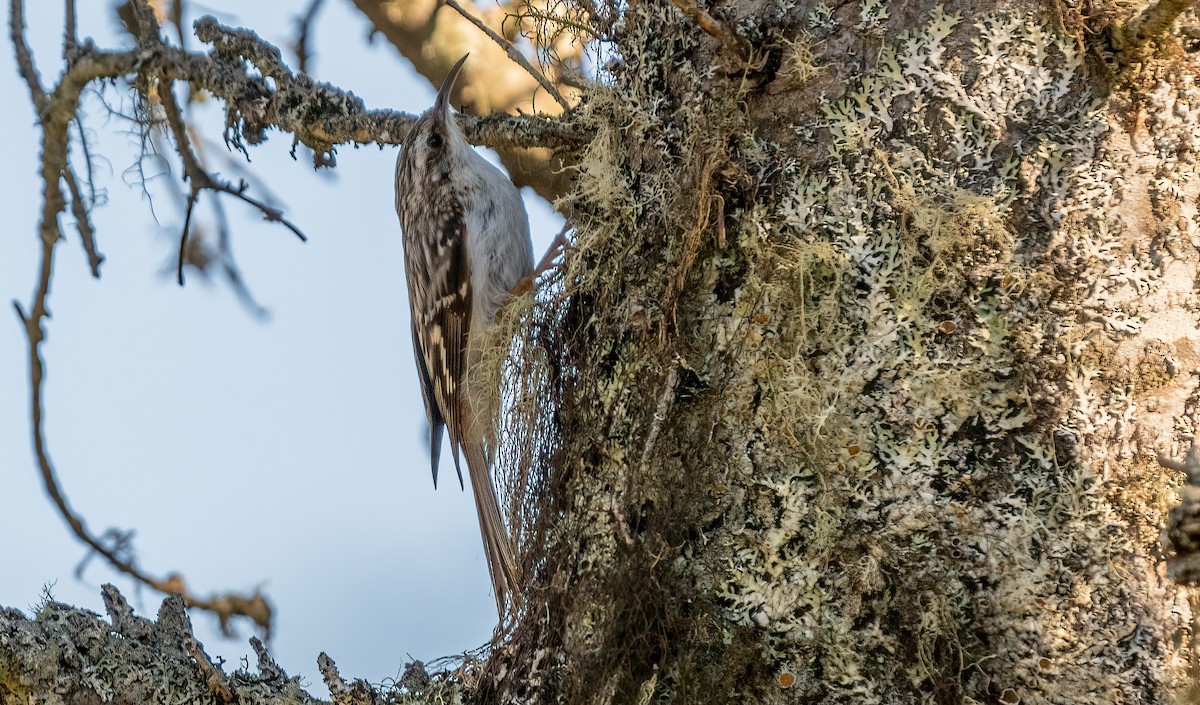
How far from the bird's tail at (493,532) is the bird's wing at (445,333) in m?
0.09

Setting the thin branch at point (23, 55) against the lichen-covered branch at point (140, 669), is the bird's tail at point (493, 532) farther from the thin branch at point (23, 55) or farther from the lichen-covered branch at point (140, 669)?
the thin branch at point (23, 55)

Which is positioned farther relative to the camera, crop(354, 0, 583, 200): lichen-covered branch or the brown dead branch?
crop(354, 0, 583, 200): lichen-covered branch

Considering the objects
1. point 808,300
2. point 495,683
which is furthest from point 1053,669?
point 495,683

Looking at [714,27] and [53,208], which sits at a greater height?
[53,208]

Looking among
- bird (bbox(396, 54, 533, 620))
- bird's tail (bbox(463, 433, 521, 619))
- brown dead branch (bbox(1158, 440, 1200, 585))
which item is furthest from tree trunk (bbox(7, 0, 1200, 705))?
bird (bbox(396, 54, 533, 620))

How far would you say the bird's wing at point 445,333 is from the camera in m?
3.21

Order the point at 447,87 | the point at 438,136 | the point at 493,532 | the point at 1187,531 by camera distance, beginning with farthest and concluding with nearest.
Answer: the point at 438,136 → the point at 447,87 → the point at 493,532 → the point at 1187,531

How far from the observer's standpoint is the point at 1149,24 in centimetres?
162

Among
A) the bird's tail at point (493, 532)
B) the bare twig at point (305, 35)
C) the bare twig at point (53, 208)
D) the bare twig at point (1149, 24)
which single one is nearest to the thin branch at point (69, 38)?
the bare twig at point (53, 208)

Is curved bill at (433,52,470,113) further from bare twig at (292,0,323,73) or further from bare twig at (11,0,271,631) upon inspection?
bare twig at (11,0,271,631)

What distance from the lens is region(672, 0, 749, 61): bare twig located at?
5.61 feet

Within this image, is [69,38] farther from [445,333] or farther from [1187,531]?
[1187,531]

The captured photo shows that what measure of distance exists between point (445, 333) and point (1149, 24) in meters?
2.23

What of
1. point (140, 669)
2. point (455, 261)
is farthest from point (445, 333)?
point (140, 669)
